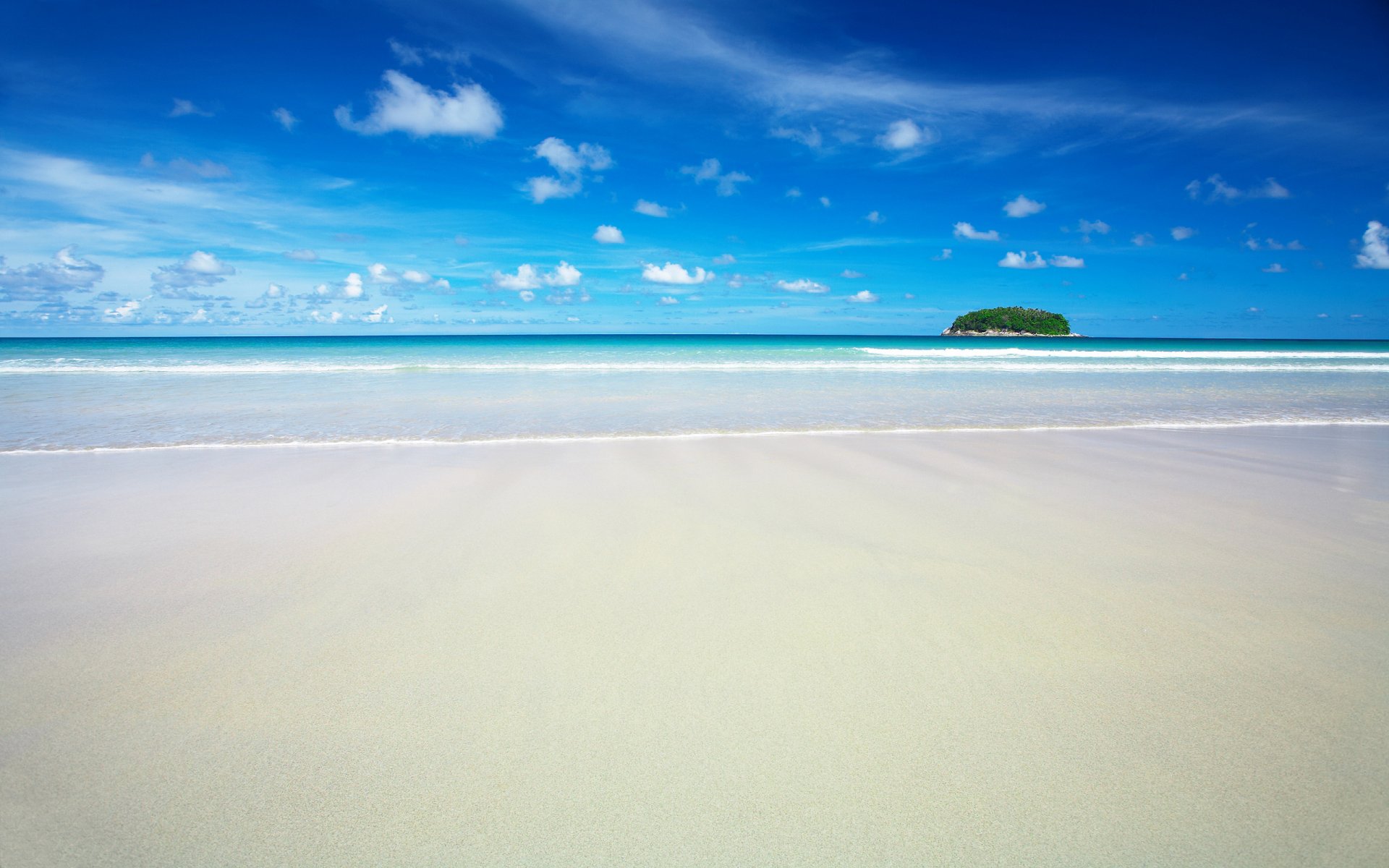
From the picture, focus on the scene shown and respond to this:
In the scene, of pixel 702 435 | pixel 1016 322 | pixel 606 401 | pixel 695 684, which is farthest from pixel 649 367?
pixel 1016 322

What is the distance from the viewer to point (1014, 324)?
8475cm

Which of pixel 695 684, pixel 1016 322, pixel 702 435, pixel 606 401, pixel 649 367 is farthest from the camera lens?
pixel 1016 322

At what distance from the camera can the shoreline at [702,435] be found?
6340 mm

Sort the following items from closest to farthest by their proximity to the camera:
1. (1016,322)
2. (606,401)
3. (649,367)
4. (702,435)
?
1. (702,435)
2. (606,401)
3. (649,367)
4. (1016,322)

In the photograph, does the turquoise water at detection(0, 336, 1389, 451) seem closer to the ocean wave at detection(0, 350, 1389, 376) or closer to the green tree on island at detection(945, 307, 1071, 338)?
the ocean wave at detection(0, 350, 1389, 376)

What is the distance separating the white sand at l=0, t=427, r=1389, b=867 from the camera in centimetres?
155

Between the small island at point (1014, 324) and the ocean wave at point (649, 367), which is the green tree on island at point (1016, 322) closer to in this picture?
the small island at point (1014, 324)

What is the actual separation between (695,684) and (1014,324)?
308ft

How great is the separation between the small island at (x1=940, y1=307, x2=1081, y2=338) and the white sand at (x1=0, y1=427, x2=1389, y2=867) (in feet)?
287

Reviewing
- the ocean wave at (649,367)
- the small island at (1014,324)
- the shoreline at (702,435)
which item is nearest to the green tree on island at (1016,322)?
the small island at (1014,324)

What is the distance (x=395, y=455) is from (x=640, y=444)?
233cm

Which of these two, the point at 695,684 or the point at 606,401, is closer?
the point at 695,684

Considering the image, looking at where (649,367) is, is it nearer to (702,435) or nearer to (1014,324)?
(702,435)

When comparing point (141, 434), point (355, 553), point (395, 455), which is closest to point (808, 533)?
point (355, 553)
